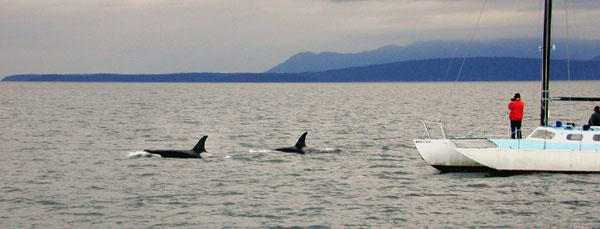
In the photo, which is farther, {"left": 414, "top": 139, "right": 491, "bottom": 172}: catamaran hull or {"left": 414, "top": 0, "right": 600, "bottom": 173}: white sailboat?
{"left": 414, "top": 139, "right": 491, "bottom": 172}: catamaran hull

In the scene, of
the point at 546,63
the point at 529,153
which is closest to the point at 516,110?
the point at 546,63

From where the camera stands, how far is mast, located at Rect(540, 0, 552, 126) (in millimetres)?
30938

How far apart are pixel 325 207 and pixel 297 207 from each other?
2.78ft

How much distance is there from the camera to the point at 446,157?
2872 cm

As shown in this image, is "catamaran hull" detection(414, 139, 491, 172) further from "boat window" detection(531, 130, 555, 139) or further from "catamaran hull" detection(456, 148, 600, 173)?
"boat window" detection(531, 130, 555, 139)

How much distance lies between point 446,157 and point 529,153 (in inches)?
117

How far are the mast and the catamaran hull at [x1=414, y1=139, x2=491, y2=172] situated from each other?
4499mm

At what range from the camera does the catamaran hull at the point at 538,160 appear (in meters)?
27.4

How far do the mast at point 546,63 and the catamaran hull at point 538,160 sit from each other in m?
3.69

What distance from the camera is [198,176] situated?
97.3ft

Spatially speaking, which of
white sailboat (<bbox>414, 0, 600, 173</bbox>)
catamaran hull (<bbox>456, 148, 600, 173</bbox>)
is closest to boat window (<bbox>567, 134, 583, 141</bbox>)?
white sailboat (<bbox>414, 0, 600, 173</bbox>)

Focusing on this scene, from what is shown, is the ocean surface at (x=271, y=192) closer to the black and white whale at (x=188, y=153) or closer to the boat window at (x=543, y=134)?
the black and white whale at (x=188, y=153)

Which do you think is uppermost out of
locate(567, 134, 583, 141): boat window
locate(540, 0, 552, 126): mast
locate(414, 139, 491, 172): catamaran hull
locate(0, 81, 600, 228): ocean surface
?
locate(540, 0, 552, 126): mast

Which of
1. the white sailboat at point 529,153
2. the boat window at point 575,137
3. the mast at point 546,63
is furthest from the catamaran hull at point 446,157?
the mast at point 546,63
